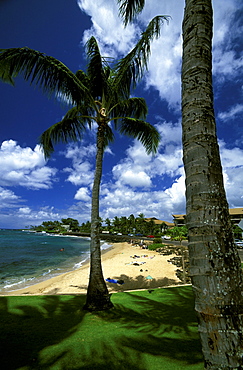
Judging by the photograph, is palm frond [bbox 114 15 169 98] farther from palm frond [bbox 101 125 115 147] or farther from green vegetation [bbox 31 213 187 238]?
green vegetation [bbox 31 213 187 238]

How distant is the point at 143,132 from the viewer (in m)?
9.04

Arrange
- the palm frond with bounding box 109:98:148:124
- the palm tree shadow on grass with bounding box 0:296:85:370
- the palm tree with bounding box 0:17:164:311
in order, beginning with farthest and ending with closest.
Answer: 1. the palm frond with bounding box 109:98:148:124
2. the palm tree with bounding box 0:17:164:311
3. the palm tree shadow on grass with bounding box 0:296:85:370

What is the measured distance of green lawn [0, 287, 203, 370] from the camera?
3408mm

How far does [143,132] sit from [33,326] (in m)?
8.21

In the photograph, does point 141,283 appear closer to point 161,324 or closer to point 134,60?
point 161,324

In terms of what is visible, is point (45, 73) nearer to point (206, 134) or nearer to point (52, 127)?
point (52, 127)

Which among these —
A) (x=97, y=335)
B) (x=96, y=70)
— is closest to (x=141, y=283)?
(x=97, y=335)

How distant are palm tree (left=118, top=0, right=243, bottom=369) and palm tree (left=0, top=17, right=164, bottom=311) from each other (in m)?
4.75

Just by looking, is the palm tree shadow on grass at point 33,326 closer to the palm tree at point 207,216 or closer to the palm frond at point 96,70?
the palm tree at point 207,216

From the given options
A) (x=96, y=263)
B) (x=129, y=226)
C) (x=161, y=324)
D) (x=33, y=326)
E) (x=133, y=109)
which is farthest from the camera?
(x=129, y=226)

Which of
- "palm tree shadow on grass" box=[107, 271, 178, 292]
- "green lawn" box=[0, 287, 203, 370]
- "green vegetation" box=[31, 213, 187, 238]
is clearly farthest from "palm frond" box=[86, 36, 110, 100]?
"green vegetation" box=[31, 213, 187, 238]

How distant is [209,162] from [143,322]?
17.6 ft

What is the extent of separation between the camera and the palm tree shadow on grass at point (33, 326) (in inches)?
141

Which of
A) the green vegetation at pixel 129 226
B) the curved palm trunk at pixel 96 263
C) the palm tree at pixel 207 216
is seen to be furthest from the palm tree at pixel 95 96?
the green vegetation at pixel 129 226
